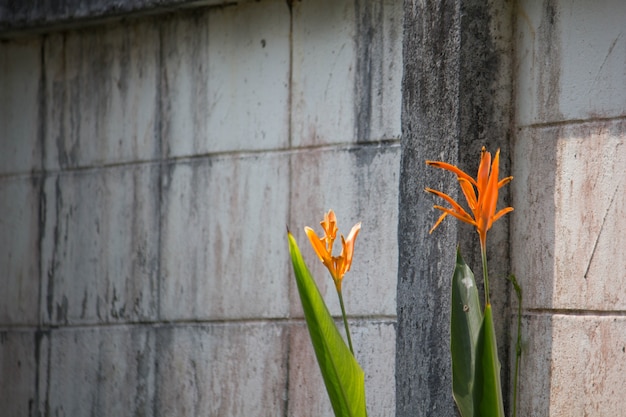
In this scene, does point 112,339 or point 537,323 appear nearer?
point 537,323

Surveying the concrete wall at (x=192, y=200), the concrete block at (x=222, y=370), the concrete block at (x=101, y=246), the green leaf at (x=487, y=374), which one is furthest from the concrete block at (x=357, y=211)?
the green leaf at (x=487, y=374)

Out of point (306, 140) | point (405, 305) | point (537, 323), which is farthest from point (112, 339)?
point (537, 323)

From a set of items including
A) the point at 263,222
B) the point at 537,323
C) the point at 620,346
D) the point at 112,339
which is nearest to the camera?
the point at 620,346

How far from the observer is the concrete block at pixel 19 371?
5.32 meters

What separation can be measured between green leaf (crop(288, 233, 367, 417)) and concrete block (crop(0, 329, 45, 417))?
8.05 feet

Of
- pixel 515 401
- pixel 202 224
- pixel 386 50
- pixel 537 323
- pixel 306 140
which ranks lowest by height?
pixel 515 401

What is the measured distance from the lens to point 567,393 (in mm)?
3658

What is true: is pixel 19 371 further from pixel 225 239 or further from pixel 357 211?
pixel 357 211

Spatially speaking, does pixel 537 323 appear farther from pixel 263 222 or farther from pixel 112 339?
pixel 112 339

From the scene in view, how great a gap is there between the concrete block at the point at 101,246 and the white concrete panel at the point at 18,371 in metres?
0.17

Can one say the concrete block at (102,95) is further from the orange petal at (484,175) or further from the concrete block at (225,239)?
the orange petal at (484,175)

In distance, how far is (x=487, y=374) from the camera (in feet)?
9.60

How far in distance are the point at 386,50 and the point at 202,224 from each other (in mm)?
1072

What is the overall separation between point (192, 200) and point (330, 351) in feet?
5.99
